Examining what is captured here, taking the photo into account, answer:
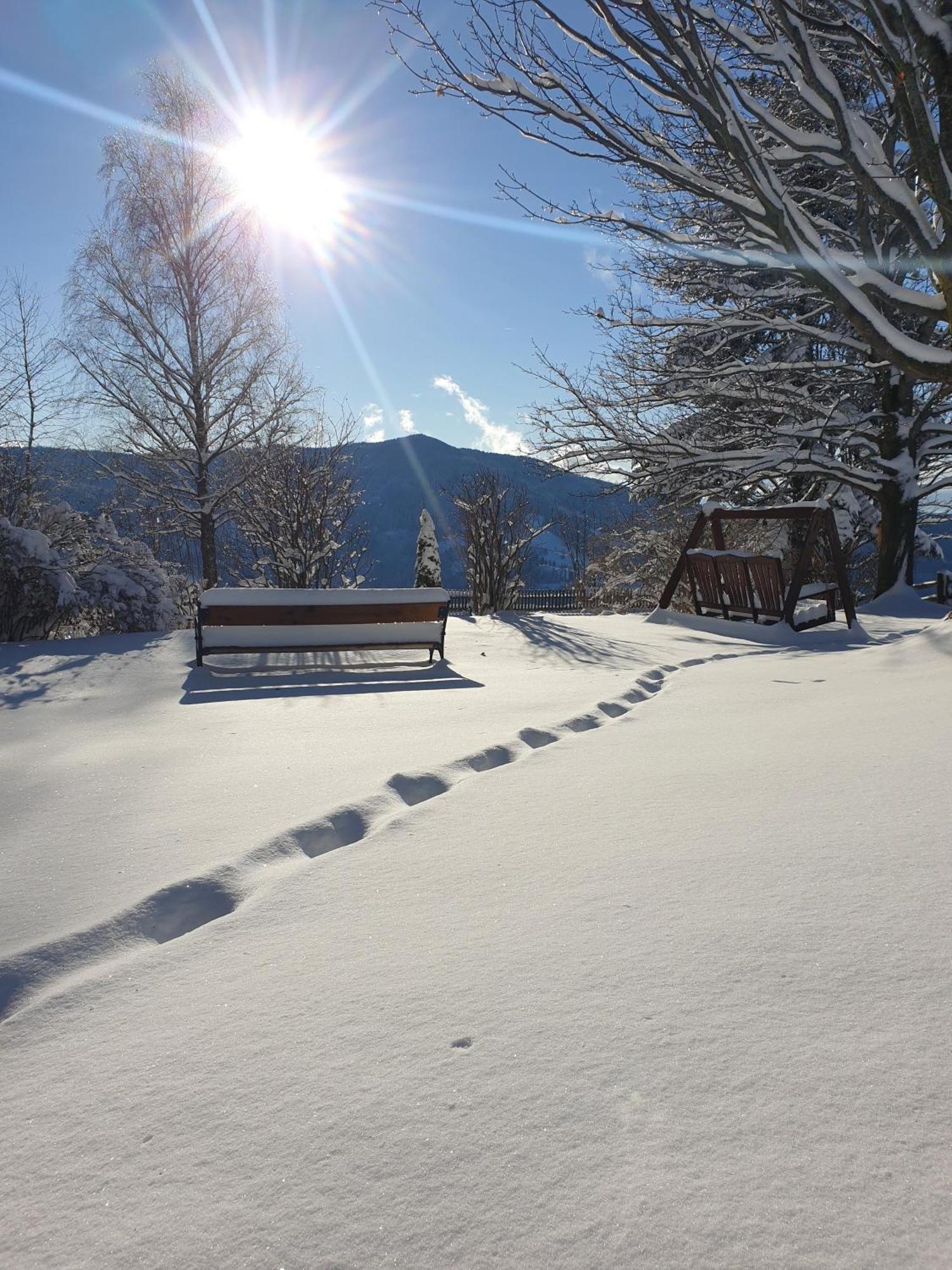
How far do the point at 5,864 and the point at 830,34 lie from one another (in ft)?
28.5

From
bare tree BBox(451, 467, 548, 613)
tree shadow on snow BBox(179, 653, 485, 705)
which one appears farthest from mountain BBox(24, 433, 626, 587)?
tree shadow on snow BBox(179, 653, 485, 705)

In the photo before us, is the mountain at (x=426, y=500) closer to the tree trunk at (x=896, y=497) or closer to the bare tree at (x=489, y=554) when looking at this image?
the bare tree at (x=489, y=554)

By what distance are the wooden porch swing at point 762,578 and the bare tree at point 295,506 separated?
26.3 feet

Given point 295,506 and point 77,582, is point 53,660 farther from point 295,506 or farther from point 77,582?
point 295,506

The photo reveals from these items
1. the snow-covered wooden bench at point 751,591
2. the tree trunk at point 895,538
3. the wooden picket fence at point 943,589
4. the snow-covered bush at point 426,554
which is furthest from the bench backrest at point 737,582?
the snow-covered bush at point 426,554

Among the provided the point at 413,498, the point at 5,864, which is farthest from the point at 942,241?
the point at 413,498

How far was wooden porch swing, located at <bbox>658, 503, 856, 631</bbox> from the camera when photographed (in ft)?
28.8

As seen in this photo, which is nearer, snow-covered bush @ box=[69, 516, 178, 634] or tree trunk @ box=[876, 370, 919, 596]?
snow-covered bush @ box=[69, 516, 178, 634]

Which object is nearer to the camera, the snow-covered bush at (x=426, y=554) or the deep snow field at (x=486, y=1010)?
the deep snow field at (x=486, y=1010)

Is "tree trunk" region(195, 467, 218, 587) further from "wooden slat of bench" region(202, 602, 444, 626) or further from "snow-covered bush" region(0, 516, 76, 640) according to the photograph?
"wooden slat of bench" region(202, 602, 444, 626)

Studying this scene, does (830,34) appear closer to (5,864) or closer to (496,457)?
(5,864)

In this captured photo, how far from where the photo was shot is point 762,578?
363 inches

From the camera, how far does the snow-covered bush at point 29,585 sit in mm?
8039

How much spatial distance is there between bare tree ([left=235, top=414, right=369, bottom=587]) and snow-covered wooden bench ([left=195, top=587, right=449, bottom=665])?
8.79m
